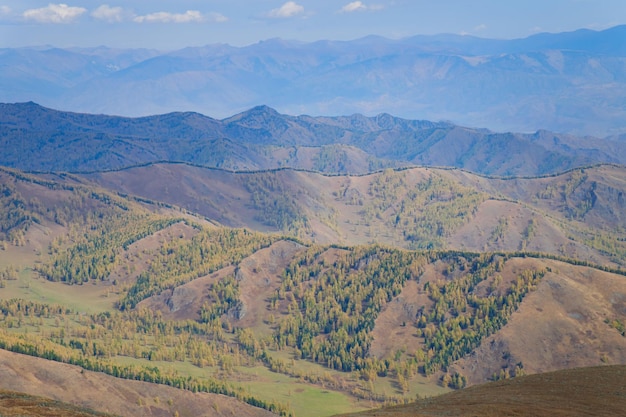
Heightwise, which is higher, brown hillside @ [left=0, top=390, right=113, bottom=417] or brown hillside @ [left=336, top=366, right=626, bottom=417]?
brown hillside @ [left=0, top=390, right=113, bottom=417]

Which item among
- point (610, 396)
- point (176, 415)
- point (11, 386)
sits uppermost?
point (610, 396)

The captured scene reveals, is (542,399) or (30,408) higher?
(30,408)

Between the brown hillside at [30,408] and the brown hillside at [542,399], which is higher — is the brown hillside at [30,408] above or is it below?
above

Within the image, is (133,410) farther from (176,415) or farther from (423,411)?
(423,411)

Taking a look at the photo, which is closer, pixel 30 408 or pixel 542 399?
pixel 30 408

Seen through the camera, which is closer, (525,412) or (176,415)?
(525,412)

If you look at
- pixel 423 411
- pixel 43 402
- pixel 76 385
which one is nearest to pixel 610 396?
pixel 423 411

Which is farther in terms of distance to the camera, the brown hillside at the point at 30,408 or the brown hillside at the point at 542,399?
the brown hillside at the point at 542,399

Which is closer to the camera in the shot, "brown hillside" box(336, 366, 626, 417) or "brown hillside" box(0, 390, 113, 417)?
"brown hillside" box(0, 390, 113, 417)
